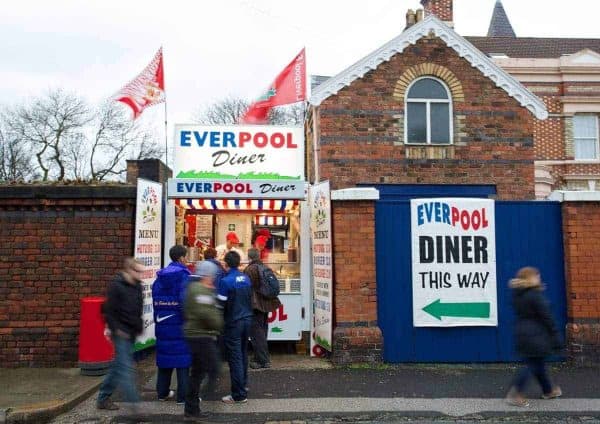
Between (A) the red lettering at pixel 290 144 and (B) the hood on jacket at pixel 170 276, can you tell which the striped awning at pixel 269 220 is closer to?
(A) the red lettering at pixel 290 144

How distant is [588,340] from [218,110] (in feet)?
145

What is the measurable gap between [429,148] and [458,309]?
686 cm

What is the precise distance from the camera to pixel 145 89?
10.5 metres

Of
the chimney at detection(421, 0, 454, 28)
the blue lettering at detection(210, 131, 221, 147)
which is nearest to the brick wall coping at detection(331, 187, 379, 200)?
the blue lettering at detection(210, 131, 221, 147)

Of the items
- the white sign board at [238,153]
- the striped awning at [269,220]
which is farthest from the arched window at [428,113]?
the white sign board at [238,153]

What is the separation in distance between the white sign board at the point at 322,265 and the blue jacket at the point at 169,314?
9.53ft

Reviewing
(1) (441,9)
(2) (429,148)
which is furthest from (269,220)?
(1) (441,9)

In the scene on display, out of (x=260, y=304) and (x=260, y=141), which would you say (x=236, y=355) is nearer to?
(x=260, y=304)

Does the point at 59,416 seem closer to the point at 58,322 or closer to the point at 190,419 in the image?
the point at 190,419

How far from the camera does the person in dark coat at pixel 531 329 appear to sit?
627cm

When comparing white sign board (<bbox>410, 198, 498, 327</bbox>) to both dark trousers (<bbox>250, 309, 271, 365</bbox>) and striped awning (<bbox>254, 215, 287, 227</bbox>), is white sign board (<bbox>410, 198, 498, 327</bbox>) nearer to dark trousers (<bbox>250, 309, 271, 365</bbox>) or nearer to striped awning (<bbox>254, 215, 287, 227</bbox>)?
dark trousers (<bbox>250, 309, 271, 365</bbox>)

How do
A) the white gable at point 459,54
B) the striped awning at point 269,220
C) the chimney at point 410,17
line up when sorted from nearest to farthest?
the striped awning at point 269,220 → the white gable at point 459,54 → the chimney at point 410,17

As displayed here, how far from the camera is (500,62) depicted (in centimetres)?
2056

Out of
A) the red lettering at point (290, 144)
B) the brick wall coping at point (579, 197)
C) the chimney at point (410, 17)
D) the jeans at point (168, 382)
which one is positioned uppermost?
the chimney at point (410, 17)
